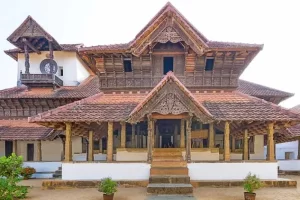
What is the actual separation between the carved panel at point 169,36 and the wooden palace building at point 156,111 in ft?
0.20

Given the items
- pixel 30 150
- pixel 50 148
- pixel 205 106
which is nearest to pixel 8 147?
pixel 30 150

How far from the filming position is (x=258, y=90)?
2342 cm

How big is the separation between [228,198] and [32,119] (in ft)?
32.3

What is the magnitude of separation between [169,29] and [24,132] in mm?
12937

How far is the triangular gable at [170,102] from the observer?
582 inches

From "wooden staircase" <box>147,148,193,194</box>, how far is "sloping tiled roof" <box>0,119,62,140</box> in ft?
28.6

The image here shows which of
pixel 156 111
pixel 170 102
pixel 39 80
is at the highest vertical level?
pixel 39 80

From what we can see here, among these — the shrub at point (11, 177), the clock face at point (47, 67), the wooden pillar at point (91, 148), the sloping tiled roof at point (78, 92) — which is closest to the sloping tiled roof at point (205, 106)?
the wooden pillar at point (91, 148)

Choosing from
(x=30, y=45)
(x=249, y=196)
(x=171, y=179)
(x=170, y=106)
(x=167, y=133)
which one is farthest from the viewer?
(x=30, y=45)

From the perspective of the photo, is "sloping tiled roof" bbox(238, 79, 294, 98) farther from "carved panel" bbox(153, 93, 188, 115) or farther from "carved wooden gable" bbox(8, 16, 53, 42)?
"carved wooden gable" bbox(8, 16, 53, 42)

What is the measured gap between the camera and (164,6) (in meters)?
16.8

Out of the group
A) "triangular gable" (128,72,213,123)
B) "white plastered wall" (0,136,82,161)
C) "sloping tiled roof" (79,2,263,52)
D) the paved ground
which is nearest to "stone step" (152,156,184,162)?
the paved ground

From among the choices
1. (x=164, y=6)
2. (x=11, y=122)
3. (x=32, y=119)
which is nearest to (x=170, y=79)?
(x=164, y=6)

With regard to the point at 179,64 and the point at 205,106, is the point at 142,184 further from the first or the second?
the point at 179,64
